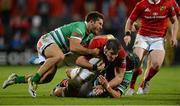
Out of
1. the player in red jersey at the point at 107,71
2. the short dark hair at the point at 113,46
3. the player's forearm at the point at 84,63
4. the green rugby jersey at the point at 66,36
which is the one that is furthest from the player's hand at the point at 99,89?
the green rugby jersey at the point at 66,36

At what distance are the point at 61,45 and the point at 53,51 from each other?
0.79 ft

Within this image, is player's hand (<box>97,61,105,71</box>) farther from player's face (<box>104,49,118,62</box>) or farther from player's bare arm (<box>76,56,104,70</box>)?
player's face (<box>104,49,118,62</box>)

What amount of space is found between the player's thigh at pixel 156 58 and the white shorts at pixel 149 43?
81 millimetres

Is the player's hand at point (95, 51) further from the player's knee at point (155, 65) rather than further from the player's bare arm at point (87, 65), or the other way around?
the player's knee at point (155, 65)

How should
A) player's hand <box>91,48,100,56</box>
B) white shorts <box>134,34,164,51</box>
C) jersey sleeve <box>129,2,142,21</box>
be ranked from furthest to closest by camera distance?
white shorts <box>134,34,164,51</box>
jersey sleeve <box>129,2,142,21</box>
player's hand <box>91,48,100,56</box>

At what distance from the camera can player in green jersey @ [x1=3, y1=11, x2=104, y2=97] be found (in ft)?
39.1

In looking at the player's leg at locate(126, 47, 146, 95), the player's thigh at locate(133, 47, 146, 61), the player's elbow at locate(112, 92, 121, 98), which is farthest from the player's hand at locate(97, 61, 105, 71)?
the player's thigh at locate(133, 47, 146, 61)

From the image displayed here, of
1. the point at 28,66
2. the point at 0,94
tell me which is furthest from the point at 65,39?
the point at 28,66

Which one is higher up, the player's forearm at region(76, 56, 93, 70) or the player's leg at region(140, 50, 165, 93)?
the player's forearm at region(76, 56, 93, 70)

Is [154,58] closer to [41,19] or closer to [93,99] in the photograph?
[93,99]

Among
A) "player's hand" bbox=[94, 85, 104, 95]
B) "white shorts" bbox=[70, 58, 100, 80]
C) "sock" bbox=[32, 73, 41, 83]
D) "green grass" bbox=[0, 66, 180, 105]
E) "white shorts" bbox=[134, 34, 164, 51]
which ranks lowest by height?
"green grass" bbox=[0, 66, 180, 105]

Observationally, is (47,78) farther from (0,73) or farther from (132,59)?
(0,73)

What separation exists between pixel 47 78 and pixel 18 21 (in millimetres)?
11455

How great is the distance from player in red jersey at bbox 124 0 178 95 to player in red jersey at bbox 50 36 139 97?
4.88 feet
